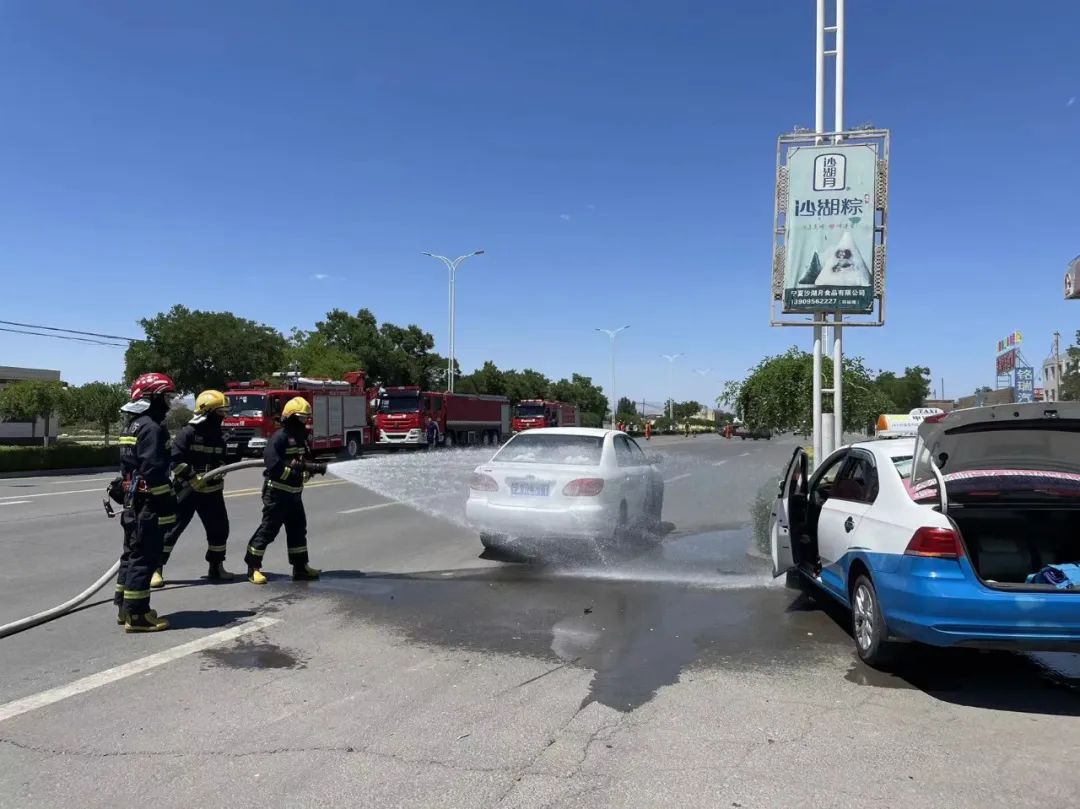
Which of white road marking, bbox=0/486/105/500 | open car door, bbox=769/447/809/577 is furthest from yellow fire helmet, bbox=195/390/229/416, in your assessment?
white road marking, bbox=0/486/105/500

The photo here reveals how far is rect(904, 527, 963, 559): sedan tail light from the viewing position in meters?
4.53

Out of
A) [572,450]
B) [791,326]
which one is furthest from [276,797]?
[791,326]

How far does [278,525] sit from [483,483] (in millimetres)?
2146

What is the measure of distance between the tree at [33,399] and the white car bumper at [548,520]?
1311 inches

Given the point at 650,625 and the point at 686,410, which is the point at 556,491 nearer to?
the point at 650,625

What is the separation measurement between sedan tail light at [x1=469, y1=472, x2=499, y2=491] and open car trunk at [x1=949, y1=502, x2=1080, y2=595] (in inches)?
184

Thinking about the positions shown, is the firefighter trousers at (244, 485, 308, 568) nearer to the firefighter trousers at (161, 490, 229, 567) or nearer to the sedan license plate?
the firefighter trousers at (161, 490, 229, 567)

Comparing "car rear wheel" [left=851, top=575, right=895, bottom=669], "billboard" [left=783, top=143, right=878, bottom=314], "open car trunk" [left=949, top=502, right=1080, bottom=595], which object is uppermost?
"billboard" [left=783, top=143, right=878, bottom=314]

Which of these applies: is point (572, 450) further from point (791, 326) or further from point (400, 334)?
point (400, 334)

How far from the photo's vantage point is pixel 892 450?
5.70 m

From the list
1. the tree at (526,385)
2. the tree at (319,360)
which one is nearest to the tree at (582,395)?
the tree at (526,385)

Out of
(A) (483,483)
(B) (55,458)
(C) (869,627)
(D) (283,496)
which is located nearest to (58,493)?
(B) (55,458)

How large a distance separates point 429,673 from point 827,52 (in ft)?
32.6

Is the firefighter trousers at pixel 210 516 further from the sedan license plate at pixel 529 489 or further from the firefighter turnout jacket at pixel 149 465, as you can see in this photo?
the sedan license plate at pixel 529 489
